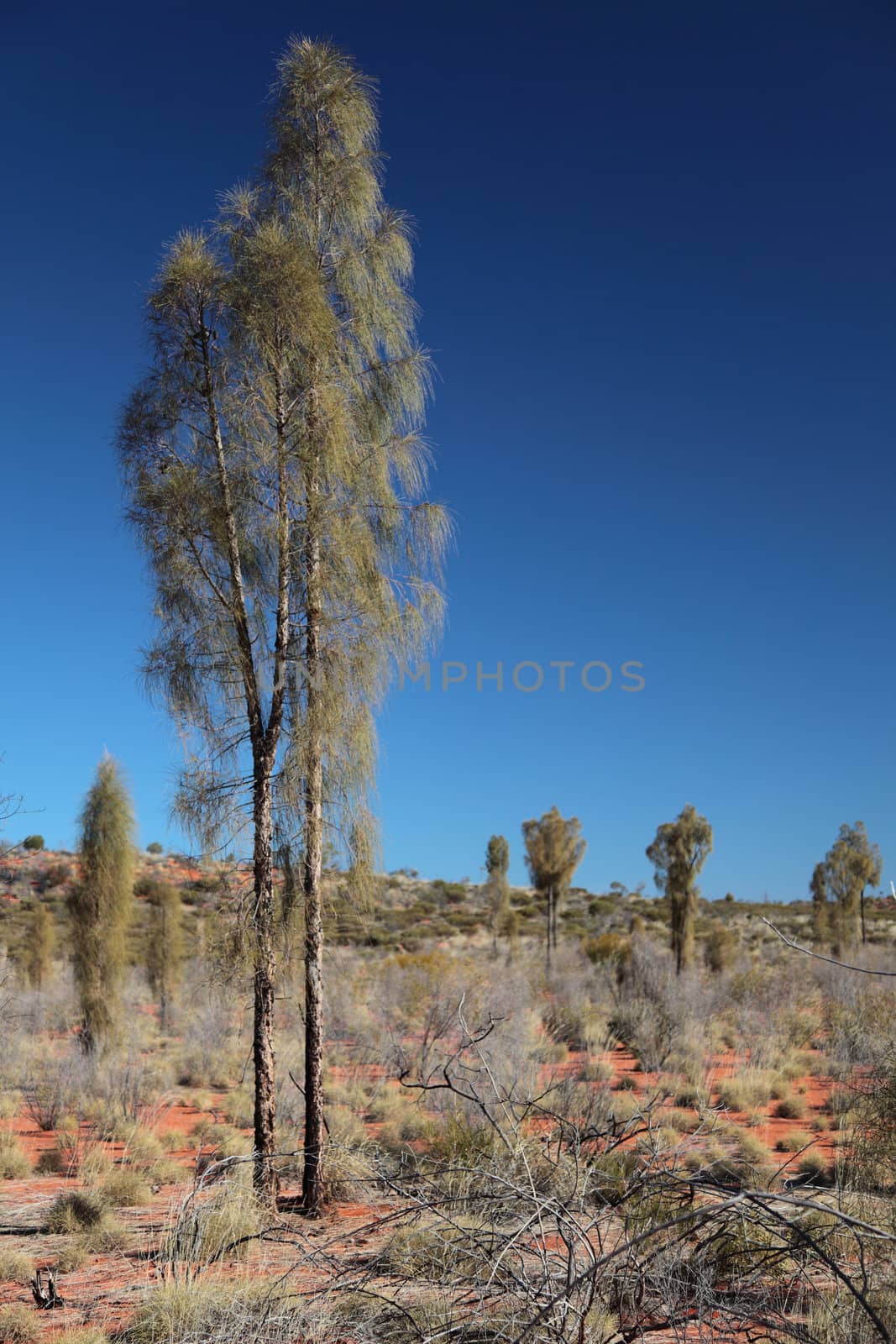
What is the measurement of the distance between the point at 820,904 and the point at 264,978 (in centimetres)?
2807

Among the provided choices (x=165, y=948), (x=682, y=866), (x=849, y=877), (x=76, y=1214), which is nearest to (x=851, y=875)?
(x=849, y=877)

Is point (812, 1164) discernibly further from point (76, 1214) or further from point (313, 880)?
point (76, 1214)

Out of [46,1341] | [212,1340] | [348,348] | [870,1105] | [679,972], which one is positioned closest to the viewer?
[212,1340]

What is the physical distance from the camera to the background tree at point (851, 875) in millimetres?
30750

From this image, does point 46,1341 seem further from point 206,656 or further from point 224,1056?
point 224,1056

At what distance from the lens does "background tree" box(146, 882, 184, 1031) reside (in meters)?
22.5

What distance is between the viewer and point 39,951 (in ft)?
85.4

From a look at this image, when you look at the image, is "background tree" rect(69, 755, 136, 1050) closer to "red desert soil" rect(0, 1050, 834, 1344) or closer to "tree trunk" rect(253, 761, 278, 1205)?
"red desert soil" rect(0, 1050, 834, 1344)

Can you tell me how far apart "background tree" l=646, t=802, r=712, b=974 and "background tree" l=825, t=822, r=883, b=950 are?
784 centimetres

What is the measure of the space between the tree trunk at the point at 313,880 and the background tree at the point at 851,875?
26.2m

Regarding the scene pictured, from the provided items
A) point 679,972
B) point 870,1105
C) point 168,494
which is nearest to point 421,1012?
point 679,972

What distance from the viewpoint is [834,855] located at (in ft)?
104

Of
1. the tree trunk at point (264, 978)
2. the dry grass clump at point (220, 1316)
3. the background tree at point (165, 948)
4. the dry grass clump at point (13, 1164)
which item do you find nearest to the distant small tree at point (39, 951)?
the background tree at point (165, 948)

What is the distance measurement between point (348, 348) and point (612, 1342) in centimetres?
831
